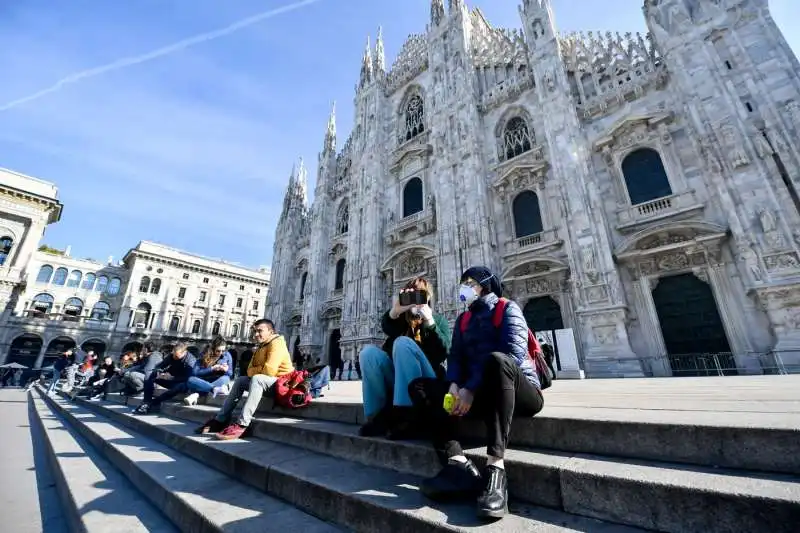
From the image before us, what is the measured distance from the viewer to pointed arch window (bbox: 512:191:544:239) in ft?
39.9

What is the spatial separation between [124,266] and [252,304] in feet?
45.4

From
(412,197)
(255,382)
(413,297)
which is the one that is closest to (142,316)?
(412,197)

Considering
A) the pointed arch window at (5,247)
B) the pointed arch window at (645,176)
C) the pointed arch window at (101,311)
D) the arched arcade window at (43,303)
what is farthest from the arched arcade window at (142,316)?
the pointed arch window at (645,176)

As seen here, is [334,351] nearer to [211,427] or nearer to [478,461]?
[211,427]

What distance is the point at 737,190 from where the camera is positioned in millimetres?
8180

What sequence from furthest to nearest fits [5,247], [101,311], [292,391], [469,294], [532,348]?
[101,311]
[5,247]
[292,391]
[469,294]
[532,348]

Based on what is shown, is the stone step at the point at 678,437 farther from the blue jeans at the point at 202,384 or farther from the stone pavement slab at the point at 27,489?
the blue jeans at the point at 202,384

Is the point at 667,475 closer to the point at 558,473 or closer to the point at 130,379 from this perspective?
the point at 558,473

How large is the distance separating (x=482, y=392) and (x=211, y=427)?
325 centimetres

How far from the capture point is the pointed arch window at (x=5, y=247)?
24312 mm

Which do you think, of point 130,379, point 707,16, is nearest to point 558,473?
point 130,379

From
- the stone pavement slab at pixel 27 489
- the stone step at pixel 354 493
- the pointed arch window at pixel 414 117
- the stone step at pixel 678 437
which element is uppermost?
the pointed arch window at pixel 414 117

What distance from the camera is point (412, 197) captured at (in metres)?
17.0

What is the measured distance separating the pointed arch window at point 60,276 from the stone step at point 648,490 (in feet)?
144
